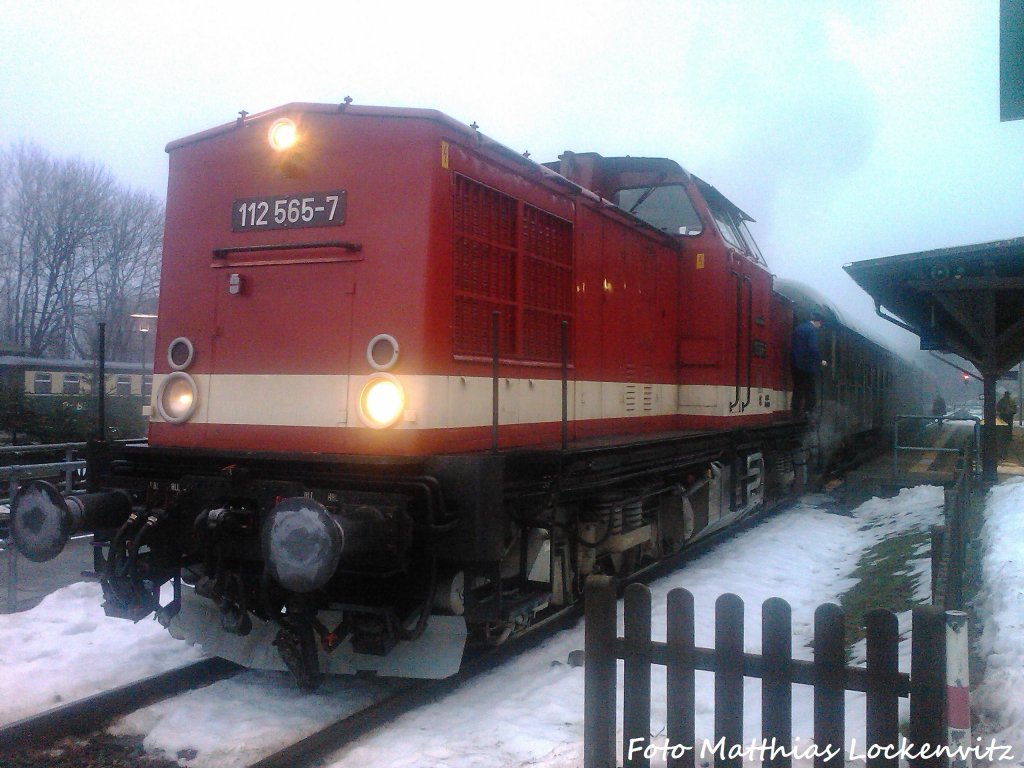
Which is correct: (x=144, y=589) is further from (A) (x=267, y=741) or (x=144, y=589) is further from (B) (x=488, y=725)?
(B) (x=488, y=725)

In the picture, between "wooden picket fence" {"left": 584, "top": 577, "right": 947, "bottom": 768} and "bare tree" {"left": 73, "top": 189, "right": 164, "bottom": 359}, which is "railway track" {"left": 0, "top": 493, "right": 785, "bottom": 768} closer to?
"wooden picket fence" {"left": 584, "top": 577, "right": 947, "bottom": 768}

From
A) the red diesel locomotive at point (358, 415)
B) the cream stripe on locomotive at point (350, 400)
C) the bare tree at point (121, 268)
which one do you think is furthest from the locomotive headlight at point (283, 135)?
the bare tree at point (121, 268)

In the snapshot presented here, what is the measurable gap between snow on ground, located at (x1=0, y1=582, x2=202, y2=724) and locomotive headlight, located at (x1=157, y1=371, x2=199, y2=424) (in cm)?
145

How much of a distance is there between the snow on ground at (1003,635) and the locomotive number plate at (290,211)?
153 inches

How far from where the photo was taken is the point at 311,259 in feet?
14.9

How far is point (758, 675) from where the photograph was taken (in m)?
2.95

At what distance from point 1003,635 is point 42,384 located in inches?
946

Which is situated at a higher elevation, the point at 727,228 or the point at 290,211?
the point at 727,228

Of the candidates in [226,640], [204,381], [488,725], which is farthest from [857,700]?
[204,381]

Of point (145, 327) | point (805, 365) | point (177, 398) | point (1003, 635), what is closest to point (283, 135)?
point (177, 398)

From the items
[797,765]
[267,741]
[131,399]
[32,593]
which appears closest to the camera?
[797,765]

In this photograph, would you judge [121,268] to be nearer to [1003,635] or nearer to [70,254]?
[70,254]

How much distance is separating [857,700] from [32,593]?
19.1 feet

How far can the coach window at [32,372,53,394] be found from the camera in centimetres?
2239
